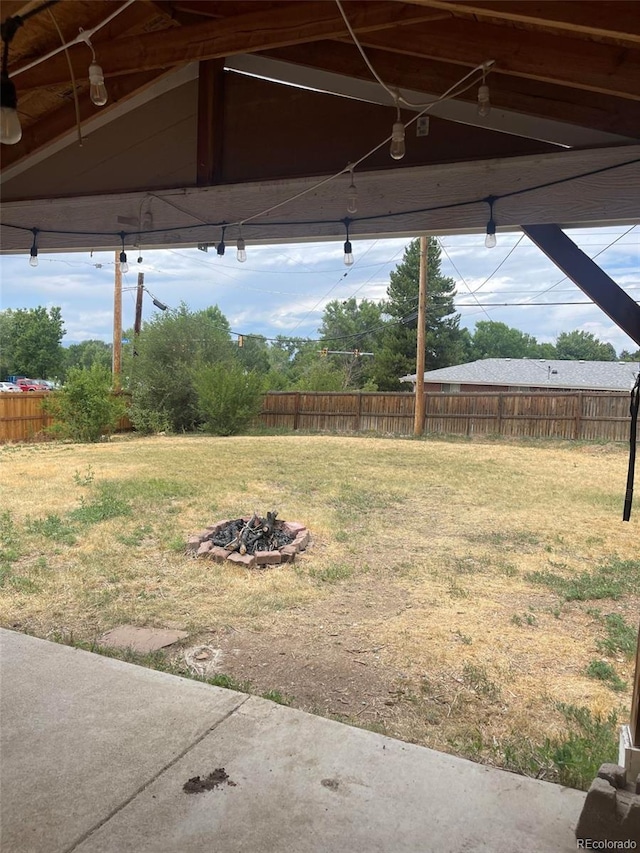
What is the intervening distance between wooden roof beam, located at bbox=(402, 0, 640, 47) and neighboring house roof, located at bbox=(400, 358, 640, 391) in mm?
19267

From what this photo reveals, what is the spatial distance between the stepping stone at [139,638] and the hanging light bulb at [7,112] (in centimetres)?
201

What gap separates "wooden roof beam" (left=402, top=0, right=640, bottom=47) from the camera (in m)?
1.08

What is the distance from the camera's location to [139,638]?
2525 millimetres

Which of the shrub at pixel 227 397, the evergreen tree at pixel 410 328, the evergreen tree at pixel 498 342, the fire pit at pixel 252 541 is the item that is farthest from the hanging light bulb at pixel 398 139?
the evergreen tree at pixel 498 342

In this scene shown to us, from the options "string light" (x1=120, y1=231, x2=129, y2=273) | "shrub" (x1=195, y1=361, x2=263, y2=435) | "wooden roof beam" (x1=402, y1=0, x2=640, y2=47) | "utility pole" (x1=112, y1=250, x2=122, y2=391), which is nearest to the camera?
"wooden roof beam" (x1=402, y1=0, x2=640, y2=47)

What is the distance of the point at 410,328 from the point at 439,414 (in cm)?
1262

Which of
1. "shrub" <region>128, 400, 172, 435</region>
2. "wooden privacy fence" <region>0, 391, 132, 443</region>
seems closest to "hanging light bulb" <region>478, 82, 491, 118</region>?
"wooden privacy fence" <region>0, 391, 132, 443</region>

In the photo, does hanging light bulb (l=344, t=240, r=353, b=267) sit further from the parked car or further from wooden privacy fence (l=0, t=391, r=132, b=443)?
the parked car

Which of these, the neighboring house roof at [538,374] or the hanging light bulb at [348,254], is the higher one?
the neighboring house roof at [538,374]

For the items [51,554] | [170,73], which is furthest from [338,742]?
[51,554]

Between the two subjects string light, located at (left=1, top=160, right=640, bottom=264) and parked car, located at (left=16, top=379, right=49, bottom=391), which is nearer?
string light, located at (left=1, top=160, right=640, bottom=264)

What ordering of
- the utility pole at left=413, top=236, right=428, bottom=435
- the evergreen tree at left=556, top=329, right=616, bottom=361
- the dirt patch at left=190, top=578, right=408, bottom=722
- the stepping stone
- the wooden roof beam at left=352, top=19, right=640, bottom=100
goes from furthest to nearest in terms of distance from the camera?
the evergreen tree at left=556, top=329, right=616, bottom=361 → the utility pole at left=413, top=236, right=428, bottom=435 → the stepping stone → the dirt patch at left=190, top=578, right=408, bottom=722 → the wooden roof beam at left=352, top=19, right=640, bottom=100

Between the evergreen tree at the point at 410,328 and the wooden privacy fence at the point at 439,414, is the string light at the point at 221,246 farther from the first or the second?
the evergreen tree at the point at 410,328

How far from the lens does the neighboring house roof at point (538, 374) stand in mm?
19078
